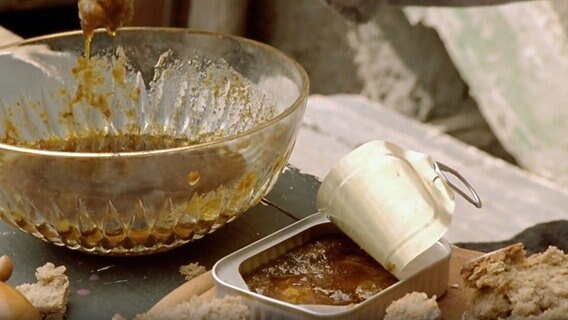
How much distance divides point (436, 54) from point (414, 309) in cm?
214

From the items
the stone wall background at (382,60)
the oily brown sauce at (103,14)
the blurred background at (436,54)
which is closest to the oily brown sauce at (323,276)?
the oily brown sauce at (103,14)

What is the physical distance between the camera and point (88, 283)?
121 centimetres

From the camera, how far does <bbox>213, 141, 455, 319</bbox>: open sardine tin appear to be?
1.08 m

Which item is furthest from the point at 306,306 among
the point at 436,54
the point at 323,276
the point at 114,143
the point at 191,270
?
the point at 436,54

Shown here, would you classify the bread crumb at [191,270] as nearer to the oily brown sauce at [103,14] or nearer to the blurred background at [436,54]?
the oily brown sauce at [103,14]

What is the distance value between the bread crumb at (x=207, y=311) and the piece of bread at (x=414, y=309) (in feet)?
0.52

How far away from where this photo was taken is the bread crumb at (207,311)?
1.07 metres

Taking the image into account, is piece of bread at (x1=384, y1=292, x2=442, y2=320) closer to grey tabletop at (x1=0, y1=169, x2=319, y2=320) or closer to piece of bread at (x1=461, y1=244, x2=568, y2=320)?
piece of bread at (x1=461, y1=244, x2=568, y2=320)

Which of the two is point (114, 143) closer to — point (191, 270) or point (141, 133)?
point (141, 133)

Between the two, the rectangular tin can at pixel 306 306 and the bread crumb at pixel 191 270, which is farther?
the bread crumb at pixel 191 270

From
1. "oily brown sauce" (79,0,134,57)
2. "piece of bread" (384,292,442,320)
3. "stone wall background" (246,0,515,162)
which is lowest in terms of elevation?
"stone wall background" (246,0,515,162)

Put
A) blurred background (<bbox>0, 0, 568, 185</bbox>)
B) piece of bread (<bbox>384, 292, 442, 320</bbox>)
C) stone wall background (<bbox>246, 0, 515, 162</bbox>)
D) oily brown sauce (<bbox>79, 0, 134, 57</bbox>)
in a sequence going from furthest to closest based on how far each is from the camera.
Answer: stone wall background (<bbox>246, 0, 515, 162</bbox>), blurred background (<bbox>0, 0, 568, 185</bbox>), oily brown sauce (<bbox>79, 0, 134, 57</bbox>), piece of bread (<bbox>384, 292, 442, 320</bbox>)

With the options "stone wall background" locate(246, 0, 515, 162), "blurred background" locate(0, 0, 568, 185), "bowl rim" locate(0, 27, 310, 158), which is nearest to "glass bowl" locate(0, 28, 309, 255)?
"bowl rim" locate(0, 27, 310, 158)

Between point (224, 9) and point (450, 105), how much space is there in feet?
2.51
